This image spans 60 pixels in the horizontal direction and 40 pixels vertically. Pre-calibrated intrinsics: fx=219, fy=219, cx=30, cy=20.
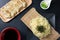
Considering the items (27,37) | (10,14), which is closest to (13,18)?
(10,14)

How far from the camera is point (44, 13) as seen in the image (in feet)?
4.01

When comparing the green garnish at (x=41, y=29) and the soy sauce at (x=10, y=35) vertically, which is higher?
the soy sauce at (x=10, y=35)

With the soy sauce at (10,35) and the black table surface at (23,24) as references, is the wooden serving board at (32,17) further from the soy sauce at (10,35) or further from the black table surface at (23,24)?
the soy sauce at (10,35)

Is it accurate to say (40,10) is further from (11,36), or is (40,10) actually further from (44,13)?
(11,36)

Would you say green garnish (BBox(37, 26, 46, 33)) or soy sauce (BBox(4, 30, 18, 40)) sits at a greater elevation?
soy sauce (BBox(4, 30, 18, 40))

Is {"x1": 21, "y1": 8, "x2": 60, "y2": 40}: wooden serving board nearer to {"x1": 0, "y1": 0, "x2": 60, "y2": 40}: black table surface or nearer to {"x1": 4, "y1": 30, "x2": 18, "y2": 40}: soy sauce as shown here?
{"x1": 0, "y1": 0, "x2": 60, "y2": 40}: black table surface

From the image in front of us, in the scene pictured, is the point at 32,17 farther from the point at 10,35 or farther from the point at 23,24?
the point at 10,35

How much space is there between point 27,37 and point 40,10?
169mm

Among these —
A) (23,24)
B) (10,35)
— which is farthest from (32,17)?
(10,35)

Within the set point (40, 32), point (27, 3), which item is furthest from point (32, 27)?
point (27, 3)

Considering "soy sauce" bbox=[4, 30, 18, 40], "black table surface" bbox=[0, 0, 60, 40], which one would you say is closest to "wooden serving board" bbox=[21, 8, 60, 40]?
"black table surface" bbox=[0, 0, 60, 40]

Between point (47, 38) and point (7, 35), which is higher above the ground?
point (7, 35)

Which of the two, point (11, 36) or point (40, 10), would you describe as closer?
point (11, 36)

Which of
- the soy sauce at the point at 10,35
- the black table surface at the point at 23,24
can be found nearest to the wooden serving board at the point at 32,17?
the black table surface at the point at 23,24
